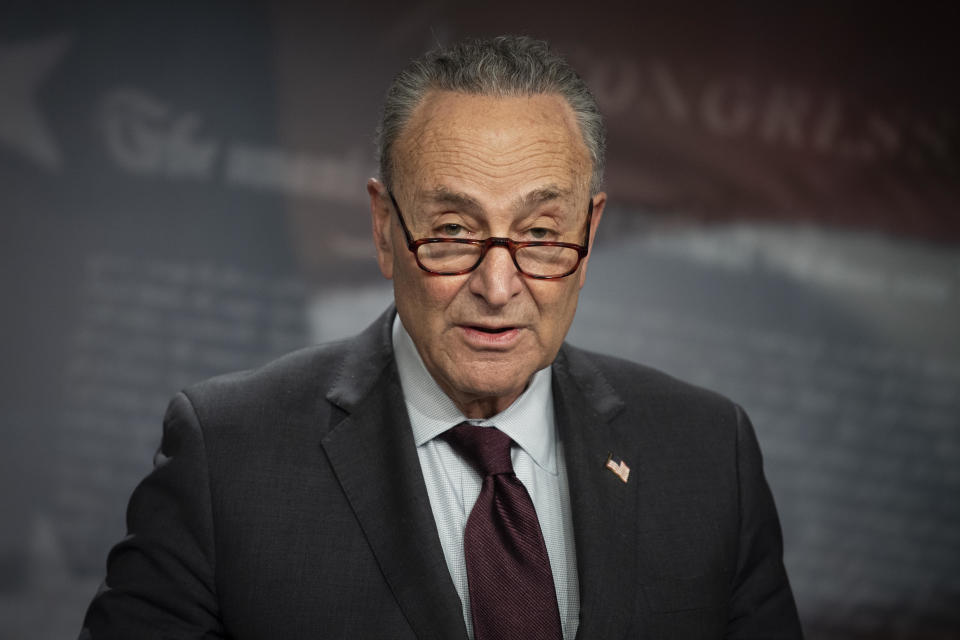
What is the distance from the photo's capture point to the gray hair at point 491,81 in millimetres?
1786

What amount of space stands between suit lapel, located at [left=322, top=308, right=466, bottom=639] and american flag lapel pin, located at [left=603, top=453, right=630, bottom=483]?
1.18 feet

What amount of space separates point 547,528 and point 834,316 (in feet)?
7.10

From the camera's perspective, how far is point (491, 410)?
6.41 ft

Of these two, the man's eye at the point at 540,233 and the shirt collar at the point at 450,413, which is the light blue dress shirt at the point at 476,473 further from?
the man's eye at the point at 540,233

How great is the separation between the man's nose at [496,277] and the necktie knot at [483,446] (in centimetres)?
26

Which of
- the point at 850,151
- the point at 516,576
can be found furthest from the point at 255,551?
the point at 850,151

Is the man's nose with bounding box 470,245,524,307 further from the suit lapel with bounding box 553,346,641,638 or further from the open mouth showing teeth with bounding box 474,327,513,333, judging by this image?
the suit lapel with bounding box 553,346,641,638

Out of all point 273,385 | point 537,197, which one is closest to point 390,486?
point 273,385

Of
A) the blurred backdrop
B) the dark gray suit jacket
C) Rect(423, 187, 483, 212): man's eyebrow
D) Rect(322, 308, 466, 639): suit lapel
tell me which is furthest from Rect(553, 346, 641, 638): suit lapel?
the blurred backdrop

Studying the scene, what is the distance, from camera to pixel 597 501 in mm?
1889

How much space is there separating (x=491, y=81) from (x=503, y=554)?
77cm

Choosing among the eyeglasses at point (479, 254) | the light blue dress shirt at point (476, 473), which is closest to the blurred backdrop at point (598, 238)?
the light blue dress shirt at point (476, 473)

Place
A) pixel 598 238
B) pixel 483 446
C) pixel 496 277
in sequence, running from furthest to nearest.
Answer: pixel 598 238, pixel 483 446, pixel 496 277

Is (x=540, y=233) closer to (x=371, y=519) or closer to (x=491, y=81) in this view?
(x=491, y=81)
